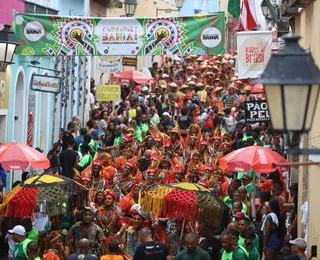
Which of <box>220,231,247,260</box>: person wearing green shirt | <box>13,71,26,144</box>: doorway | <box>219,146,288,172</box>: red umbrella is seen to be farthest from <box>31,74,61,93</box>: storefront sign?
<box>220,231,247,260</box>: person wearing green shirt

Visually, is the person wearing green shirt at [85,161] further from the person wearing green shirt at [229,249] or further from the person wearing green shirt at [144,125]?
the person wearing green shirt at [229,249]

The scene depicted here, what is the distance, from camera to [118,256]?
1258cm

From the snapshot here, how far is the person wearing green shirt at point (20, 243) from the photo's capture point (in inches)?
508

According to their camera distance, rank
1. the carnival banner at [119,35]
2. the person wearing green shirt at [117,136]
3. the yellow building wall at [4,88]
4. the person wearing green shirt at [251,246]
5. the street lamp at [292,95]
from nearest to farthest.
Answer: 1. the street lamp at [292,95]
2. the person wearing green shirt at [251,246]
3. the carnival banner at [119,35]
4. the yellow building wall at [4,88]
5. the person wearing green shirt at [117,136]

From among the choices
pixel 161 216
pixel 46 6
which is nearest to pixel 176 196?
pixel 161 216

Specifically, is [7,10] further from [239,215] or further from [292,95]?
[292,95]

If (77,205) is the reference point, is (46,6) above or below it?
above

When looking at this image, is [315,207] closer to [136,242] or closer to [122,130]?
[136,242]

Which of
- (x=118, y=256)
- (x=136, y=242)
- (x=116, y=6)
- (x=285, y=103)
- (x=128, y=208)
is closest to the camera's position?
(x=285, y=103)

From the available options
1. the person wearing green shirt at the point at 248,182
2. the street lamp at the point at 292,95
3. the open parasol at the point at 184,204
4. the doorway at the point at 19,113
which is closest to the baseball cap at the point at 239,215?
the open parasol at the point at 184,204

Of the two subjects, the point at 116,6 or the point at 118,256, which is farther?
the point at 116,6

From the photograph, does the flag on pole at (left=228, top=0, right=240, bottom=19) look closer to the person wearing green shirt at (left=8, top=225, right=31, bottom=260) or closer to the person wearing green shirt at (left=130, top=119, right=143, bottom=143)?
the person wearing green shirt at (left=130, top=119, right=143, bottom=143)

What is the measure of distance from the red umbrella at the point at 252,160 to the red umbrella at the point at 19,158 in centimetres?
293

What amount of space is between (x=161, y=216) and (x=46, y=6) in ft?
50.3
